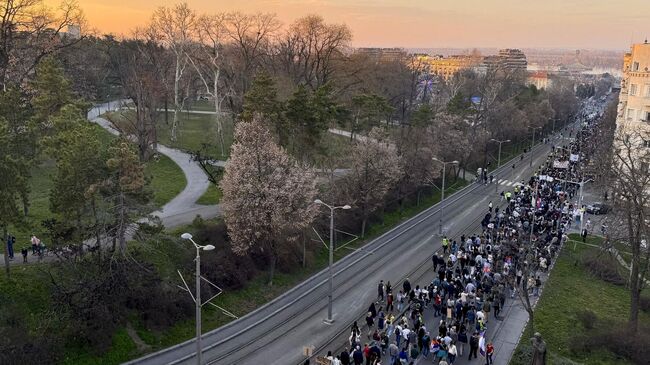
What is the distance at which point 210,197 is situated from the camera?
131 feet

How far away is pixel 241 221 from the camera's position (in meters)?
29.6

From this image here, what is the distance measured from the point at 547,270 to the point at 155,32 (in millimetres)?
44433

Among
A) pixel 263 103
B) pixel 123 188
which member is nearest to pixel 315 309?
pixel 123 188

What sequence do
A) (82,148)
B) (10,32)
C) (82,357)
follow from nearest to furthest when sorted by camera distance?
(82,357), (82,148), (10,32)

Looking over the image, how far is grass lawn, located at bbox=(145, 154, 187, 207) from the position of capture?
129 feet

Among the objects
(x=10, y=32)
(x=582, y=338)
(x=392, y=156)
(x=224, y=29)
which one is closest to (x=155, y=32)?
(x=224, y=29)

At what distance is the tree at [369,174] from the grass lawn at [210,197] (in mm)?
9482

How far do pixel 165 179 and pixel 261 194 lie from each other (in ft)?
57.1

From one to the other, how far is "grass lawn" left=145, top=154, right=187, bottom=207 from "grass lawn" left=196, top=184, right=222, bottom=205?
2116 mm

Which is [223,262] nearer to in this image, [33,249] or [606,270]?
[33,249]

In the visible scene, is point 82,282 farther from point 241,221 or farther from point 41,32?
point 41,32

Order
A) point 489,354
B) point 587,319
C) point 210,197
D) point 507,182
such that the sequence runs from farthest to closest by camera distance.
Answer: point 507,182
point 210,197
point 587,319
point 489,354

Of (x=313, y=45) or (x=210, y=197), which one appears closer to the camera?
(x=210, y=197)

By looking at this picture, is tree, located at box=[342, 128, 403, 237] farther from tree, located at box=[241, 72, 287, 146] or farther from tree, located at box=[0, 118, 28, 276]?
tree, located at box=[0, 118, 28, 276]
